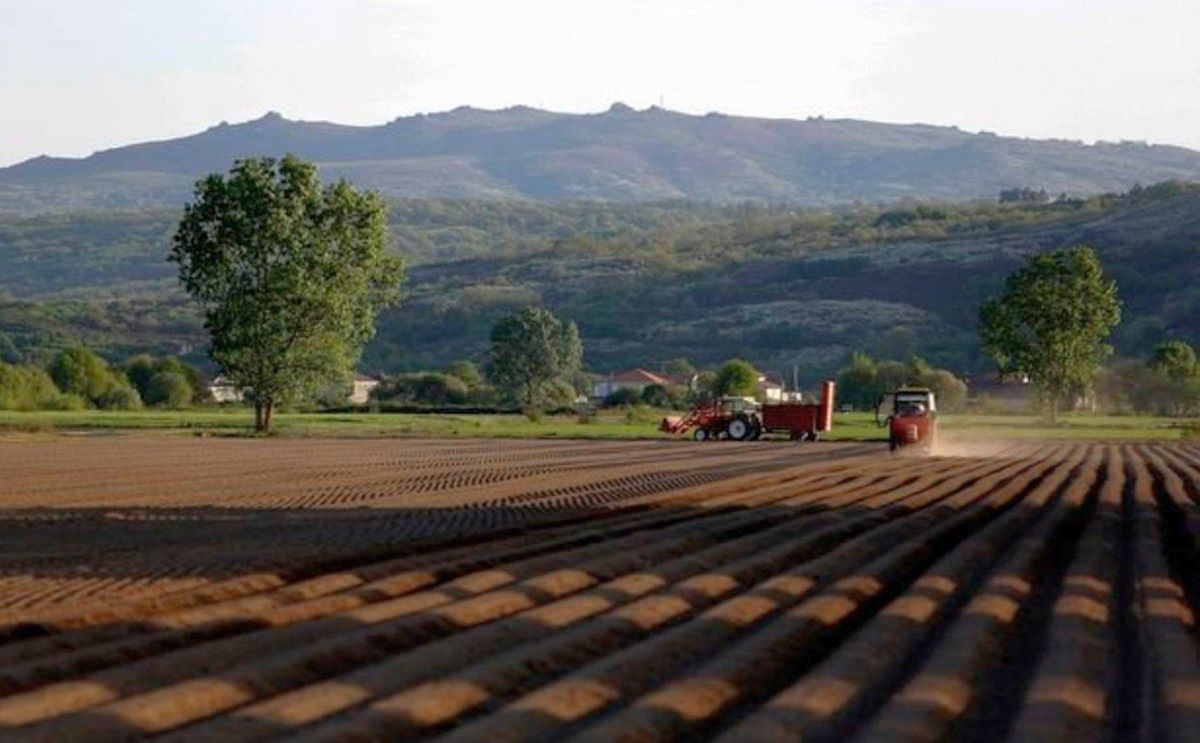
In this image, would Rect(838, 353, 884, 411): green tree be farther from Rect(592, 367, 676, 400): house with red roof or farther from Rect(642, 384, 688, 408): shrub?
Rect(592, 367, 676, 400): house with red roof

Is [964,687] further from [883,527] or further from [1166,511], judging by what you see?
[1166,511]

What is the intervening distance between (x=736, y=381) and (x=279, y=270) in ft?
168

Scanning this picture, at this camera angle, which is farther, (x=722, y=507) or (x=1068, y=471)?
(x=1068, y=471)

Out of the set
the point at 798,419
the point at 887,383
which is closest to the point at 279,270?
the point at 798,419

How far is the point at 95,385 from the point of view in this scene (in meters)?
112

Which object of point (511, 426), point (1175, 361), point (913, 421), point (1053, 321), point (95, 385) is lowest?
point (95, 385)

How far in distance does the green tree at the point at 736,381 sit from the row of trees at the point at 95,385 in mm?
31280

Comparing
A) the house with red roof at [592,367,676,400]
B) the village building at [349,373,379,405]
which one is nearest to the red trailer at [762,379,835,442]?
the village building at [349,373,379,405]

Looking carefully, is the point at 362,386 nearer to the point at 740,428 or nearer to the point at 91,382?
the point at 91,382

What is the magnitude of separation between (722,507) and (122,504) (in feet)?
26.9

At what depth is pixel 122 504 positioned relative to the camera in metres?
26.1

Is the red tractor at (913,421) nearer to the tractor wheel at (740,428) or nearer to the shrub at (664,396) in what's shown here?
the tractor wheel at (740,428)

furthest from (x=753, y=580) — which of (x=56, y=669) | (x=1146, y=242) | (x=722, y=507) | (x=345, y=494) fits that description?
(x=1146, y=242)

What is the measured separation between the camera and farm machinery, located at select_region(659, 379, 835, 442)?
190 ft
